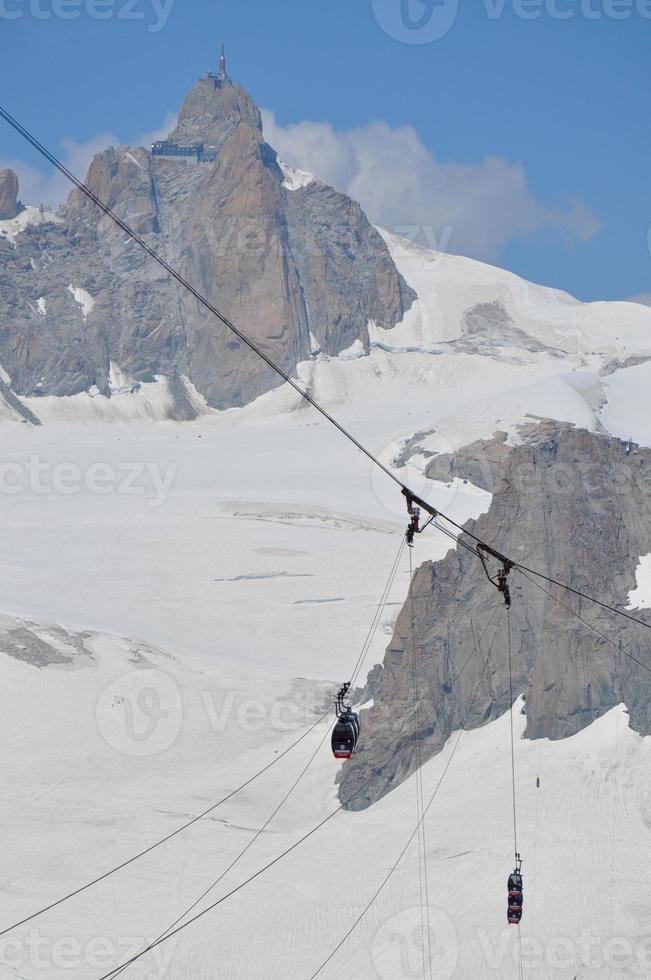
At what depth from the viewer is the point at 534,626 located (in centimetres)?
7962

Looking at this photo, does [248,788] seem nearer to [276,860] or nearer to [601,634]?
[276,860]

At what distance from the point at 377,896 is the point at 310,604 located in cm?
7801

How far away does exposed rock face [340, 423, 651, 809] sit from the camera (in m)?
74.2

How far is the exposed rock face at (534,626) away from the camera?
74.2 m

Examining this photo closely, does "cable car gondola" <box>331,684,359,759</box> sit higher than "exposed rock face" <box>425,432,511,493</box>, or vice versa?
"exposed rock face" <box>425,432,511,493</box>

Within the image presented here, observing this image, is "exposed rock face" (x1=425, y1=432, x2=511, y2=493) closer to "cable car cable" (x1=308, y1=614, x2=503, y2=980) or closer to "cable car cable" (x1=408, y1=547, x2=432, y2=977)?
"cable car cable" (x1=408, y1=547, x2=432, y2=977)

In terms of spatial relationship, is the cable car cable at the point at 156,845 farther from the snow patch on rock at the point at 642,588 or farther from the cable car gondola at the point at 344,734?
the cable car gondola at the point at 344,734

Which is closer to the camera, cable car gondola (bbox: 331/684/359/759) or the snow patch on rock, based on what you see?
cable car gondola (bbox: 331/684/359/759)

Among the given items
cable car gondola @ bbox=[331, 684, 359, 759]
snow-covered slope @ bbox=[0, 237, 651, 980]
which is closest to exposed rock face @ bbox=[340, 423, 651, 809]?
snow-covered slope @ bbox=[0, 237, 651, 980]

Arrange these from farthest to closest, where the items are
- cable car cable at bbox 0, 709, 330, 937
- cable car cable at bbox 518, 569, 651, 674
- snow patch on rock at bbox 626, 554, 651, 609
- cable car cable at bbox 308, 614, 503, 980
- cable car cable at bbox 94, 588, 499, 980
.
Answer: snow patch on rock at bbox 626, 554, 651, 609, cable car cable at bbox 518, 569, 651, 674, cable car cable at bbox 0, 709, 330, 937, cable car cable at bbox 308, 614, 503, 980, cable car cable at bbox 94, 588, 499, 980

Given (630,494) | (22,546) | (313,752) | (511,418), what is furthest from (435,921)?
(511,418)

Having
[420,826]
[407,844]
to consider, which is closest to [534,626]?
[420,826]

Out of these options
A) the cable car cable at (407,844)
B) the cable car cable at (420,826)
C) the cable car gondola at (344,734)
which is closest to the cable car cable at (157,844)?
the cable car cable at (420,826)

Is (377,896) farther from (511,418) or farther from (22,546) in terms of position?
(511,418)
